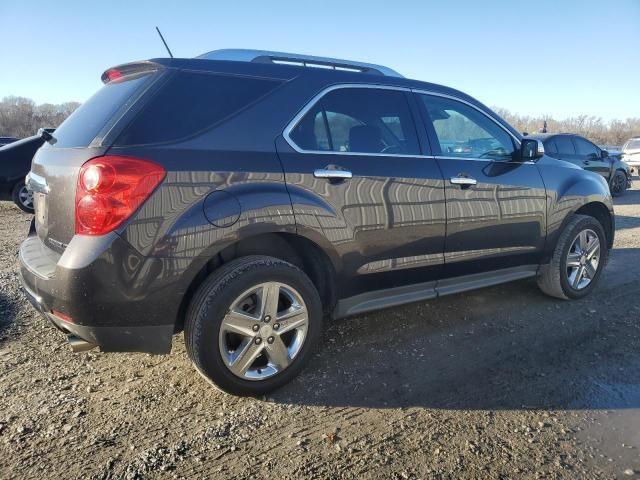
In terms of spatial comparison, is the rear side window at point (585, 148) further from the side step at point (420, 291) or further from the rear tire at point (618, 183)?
the side step at point (420, 291)

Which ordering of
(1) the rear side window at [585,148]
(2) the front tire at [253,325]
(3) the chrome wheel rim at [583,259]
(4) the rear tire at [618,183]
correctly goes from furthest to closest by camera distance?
1. (4) the rear tire at [618,183]
2. (1) the rear side window at [585,148]
3. (3) the chrome wheel rim at [583,259]
4. (2) the front tire at [253,325]

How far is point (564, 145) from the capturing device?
1141 cm

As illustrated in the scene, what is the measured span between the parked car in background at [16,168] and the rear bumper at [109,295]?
750cm

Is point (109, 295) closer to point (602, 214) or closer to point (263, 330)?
point (263, 330)

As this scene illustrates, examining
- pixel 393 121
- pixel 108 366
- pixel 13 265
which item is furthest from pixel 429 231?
pixel 13 265

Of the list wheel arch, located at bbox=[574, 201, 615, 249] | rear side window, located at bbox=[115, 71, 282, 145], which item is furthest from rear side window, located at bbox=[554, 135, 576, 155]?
rear side window, located at bbox=[115, 71, 282, 145]

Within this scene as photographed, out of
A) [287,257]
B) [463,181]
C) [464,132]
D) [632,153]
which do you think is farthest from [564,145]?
[632,153]

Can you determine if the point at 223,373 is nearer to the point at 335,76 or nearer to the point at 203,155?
the point at 203,155

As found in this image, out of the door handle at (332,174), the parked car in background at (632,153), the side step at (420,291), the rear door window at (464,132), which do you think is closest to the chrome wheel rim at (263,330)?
the side step at (420,291)

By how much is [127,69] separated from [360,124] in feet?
4.86

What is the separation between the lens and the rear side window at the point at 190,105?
8.01 ft

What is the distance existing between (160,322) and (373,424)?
1.24 metres

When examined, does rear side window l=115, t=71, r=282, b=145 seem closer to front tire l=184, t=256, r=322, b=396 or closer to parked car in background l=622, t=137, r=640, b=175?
front tire l=184, t=256, r=322, b=396

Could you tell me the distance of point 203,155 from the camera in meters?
2.52
